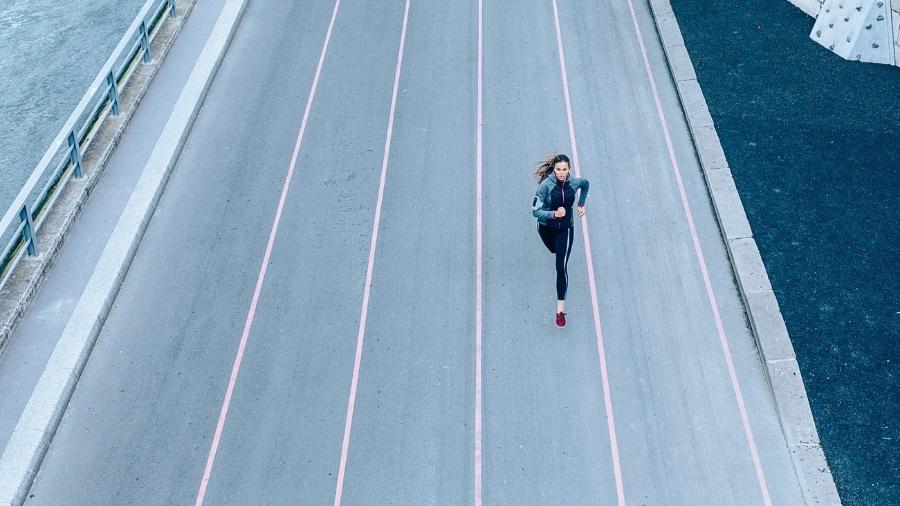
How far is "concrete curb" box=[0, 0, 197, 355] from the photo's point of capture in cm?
1021

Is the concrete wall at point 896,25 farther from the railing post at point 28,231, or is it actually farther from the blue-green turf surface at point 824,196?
the railing post at point 28,231

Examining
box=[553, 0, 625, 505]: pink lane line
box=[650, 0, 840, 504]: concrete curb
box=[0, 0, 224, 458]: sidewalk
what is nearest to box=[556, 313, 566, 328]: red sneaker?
box=[553, 0, 625, 505]: pink lane line

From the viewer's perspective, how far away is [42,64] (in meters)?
17.2

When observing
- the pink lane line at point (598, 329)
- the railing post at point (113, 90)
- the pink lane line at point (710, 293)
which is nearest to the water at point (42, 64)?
the railing post at point (113, 90)

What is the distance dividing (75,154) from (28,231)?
158 cm

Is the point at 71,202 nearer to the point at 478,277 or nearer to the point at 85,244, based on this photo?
the point at 85,244

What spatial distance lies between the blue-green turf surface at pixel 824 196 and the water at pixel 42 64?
10140 millimetres

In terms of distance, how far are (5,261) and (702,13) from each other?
10603 mm

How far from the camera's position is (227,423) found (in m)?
9.22

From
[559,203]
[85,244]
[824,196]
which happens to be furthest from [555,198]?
[85,244]

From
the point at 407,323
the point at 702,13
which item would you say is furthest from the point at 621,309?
the point at 702,13

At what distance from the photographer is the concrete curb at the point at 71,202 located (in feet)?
33.5

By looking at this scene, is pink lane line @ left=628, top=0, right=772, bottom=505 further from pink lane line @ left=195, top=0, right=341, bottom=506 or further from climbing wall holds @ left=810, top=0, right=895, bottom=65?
pink lane line @ left=195, top=0, right=341, bottom=506

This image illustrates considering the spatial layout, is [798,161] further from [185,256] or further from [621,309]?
[185,256]
